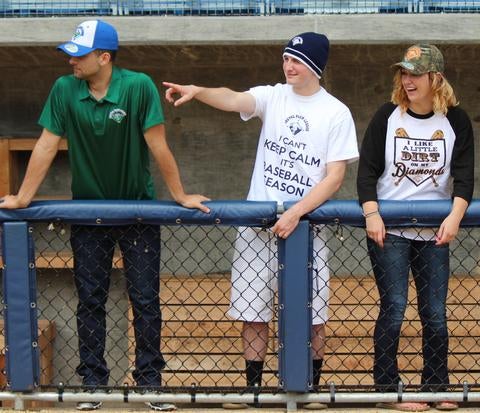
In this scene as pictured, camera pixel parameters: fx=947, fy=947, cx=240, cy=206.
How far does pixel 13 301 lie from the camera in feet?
13.4

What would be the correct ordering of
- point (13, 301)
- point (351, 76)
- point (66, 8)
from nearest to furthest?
point (13, 301), point (66, 8), point (351, 76)

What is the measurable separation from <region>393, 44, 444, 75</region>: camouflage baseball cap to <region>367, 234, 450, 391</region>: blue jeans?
29.1 inches

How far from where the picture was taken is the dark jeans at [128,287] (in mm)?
4203

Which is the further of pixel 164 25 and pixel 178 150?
pixel 178 150

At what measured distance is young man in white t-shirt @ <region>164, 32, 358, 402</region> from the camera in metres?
4.26

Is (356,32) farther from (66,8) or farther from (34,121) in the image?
(34,121)

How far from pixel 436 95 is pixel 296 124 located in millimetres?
633

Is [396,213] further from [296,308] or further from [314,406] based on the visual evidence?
[314,406]

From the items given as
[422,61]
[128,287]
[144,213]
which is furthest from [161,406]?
[422,61]

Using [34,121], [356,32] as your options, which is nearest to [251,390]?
[356,32]

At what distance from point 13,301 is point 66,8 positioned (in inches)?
157

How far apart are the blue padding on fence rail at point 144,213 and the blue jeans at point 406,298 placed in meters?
0.56

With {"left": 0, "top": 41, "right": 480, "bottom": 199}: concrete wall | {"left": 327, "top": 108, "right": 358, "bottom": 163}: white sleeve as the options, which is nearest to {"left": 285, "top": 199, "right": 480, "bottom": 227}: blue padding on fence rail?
{"left": 327, "top": 108, "right": 358, "bottom": 163}: white sleeve

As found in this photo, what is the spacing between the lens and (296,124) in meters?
4.29
